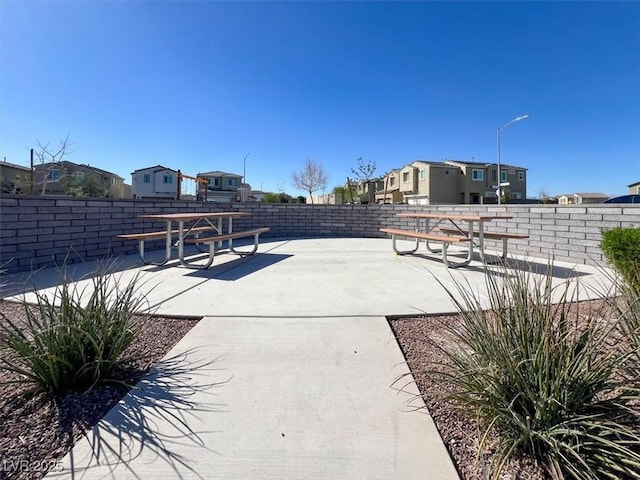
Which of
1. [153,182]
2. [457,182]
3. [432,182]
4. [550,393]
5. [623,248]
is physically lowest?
[550,393]

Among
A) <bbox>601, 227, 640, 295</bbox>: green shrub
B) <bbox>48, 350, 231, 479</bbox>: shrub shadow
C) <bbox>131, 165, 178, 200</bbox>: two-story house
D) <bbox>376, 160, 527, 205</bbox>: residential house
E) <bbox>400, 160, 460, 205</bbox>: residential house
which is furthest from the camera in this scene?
<bbox>131, 165, 178, 200</bbox>: two-story house

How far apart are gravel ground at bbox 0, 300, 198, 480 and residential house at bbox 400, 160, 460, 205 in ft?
111

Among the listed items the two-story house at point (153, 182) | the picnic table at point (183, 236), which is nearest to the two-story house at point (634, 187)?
the picnic table at point (183, 236)

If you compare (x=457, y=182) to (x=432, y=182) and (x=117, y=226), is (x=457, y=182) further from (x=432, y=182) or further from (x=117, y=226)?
(x=117, y=226)

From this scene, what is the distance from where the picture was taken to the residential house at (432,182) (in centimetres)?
3431

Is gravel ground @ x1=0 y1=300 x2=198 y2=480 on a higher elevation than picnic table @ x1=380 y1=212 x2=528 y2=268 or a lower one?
lower

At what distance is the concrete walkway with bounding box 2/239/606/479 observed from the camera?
4.28ft

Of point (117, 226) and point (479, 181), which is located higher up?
point (479, 181)

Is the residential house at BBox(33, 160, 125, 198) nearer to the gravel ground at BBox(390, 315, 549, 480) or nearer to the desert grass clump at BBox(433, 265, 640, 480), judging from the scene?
the gravel ground at BBox(390, 315, 549, 480)

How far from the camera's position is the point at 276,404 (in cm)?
172

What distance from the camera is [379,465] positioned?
1.30 metres

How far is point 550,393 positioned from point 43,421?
8.10 ft

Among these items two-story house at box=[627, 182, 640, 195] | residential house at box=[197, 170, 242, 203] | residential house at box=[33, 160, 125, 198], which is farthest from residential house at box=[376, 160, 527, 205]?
residential house at box=[33, 160, 125, 198]

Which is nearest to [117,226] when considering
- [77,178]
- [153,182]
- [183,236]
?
[183,236]
